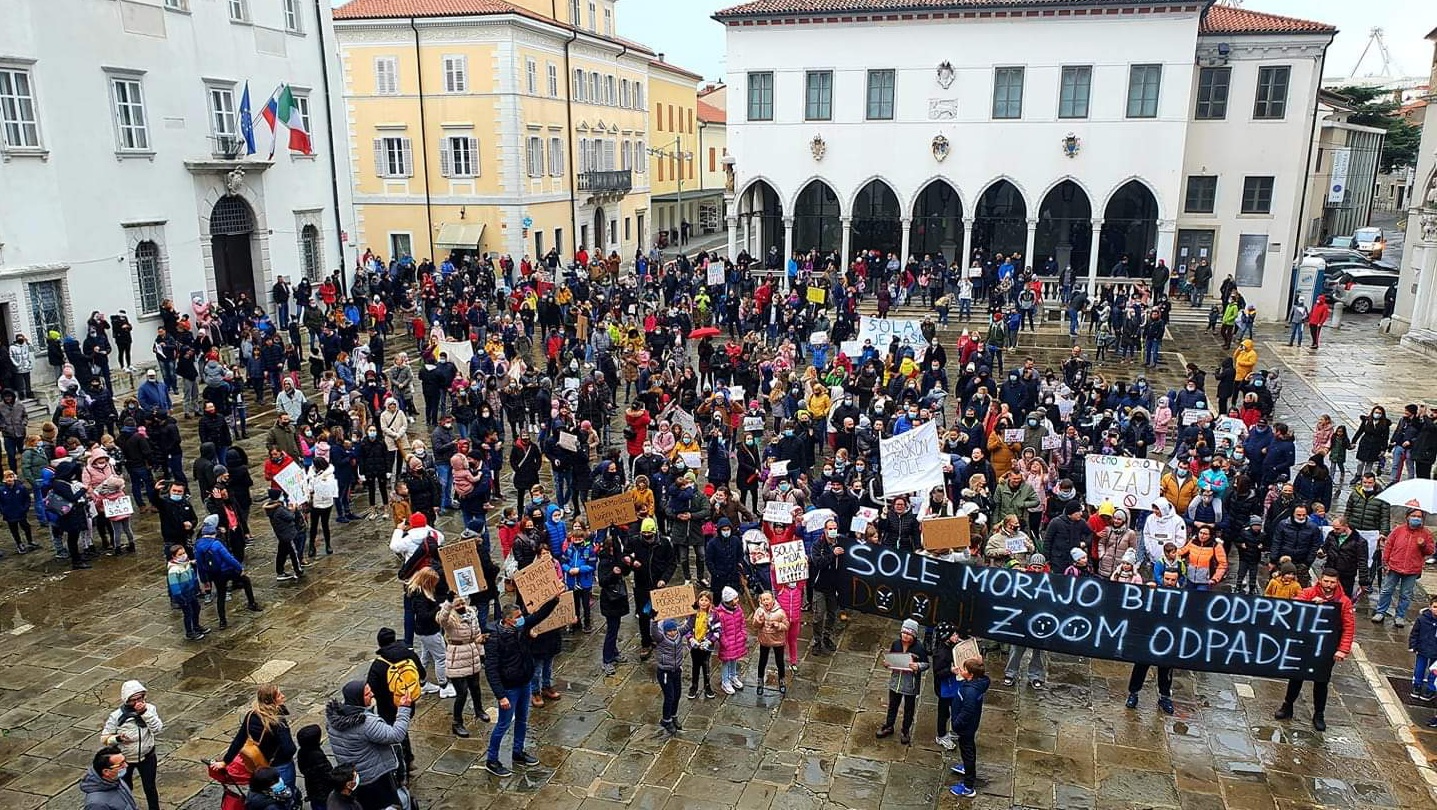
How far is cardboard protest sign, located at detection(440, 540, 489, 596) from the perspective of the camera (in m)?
11.4

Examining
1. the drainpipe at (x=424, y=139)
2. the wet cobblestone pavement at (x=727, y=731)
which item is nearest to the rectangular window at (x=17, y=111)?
the wet cobblestone pavement at (x=727, y=731)

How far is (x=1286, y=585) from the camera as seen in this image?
1108cm

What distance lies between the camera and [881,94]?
38.2 metres

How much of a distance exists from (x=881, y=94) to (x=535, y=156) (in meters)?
16.5

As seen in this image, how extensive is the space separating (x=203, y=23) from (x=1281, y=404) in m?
29.7

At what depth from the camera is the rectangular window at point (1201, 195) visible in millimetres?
37656

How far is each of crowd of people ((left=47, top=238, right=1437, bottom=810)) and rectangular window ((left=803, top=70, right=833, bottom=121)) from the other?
14876 millimetres

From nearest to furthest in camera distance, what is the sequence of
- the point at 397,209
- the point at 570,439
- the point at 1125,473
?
1. the point at 1125,473
2. the point at 570,439
3. the point at 397,209

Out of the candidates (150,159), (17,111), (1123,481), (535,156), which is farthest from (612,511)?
(535,156)

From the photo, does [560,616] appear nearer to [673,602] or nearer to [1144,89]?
[673,602]

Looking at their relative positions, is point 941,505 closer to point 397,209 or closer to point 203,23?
point 203,23

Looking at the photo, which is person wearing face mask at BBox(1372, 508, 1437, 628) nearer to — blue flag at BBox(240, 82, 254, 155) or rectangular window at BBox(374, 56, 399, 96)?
blue flag at BBox(240, 82, 254, 155)

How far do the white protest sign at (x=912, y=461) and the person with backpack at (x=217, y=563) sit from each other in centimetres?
897

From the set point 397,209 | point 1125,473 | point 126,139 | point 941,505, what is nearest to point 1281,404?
point 1125,473
